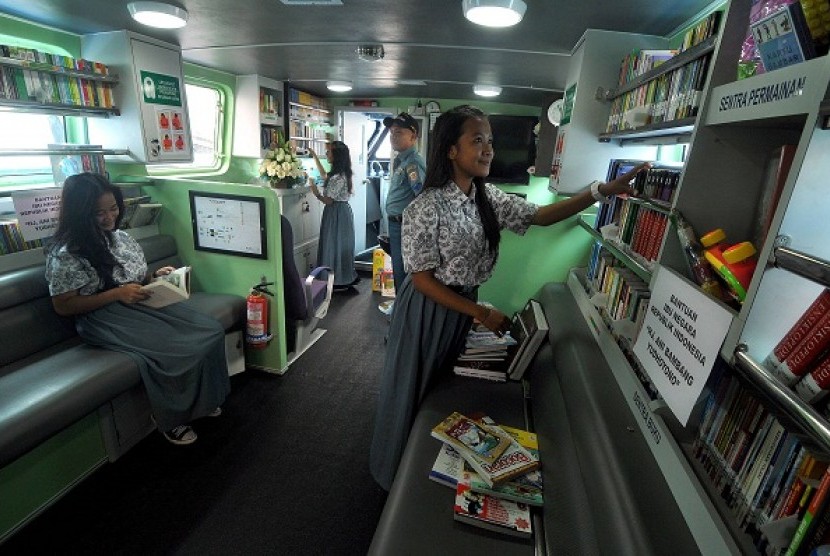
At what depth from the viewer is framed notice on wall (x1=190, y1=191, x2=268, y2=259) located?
9.63ft

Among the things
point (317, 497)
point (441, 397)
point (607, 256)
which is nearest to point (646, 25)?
point (607, 256)

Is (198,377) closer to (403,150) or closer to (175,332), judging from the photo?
(175,332)

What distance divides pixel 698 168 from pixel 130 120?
12.1 ft

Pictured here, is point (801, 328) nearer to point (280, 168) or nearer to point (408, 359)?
point (408, 359)

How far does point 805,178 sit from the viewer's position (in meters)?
0.75

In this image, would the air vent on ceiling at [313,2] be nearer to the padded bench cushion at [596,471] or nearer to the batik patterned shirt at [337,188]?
the padded bench cushion at [596,471]

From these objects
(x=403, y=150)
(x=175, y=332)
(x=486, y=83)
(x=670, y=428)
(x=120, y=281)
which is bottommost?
(x=175, y=332)

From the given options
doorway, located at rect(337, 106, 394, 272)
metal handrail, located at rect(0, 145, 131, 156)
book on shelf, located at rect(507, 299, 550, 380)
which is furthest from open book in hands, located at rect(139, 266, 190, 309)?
doorway, located at rect(337, 106, 394, 272)

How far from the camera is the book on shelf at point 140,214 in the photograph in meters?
3.03

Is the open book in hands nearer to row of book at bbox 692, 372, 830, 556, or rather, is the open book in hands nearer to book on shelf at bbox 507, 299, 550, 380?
book on shelf at bbox 507, 299, 550, 380

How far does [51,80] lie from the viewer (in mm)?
2654

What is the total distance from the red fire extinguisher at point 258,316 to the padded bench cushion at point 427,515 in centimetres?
175

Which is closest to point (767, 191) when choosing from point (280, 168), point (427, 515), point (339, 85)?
point (427, 515)

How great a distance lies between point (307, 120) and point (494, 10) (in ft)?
14.7
